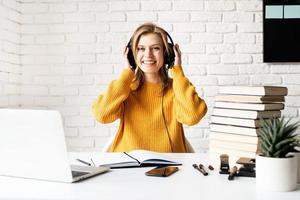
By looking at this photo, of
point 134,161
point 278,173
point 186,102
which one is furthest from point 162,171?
point 186,102

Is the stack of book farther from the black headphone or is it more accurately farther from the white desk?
the black headphone

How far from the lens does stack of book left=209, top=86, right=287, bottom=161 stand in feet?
3.58

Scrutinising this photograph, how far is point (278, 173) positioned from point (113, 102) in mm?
1020

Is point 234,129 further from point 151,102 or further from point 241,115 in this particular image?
point 151,102

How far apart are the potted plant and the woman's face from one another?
998 millimetres

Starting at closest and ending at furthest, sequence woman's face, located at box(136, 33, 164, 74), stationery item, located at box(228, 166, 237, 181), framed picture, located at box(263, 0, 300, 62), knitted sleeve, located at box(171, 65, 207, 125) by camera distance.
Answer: stationery item, located at box(228, 166, 237, 181) < knitted sleeve, located at box(171, 65, 207, 125) < woman's face, located at box(136, 33, 164, 74) < framed picture, located at box(263, 0, 300, 62)

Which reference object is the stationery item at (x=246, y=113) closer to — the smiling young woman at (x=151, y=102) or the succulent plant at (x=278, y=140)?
the succulent plant at (x=278, y=140)

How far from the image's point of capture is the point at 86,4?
263cm

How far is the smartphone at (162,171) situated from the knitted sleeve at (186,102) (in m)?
0.58

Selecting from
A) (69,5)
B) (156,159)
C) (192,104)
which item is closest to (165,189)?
(156,159)

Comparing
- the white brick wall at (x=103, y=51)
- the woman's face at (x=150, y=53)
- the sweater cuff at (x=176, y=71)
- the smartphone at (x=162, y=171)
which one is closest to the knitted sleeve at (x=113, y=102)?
the woman's face at (x=150, y=53)

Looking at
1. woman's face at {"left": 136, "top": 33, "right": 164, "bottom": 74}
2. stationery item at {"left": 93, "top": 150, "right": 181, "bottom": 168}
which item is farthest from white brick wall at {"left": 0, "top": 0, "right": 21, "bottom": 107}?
stationery item at {"left": 93, "top": 150, "right": 181, "bottom": 168}

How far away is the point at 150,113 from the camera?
1.86 m

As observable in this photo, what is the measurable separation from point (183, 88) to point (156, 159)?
608 millimetres
